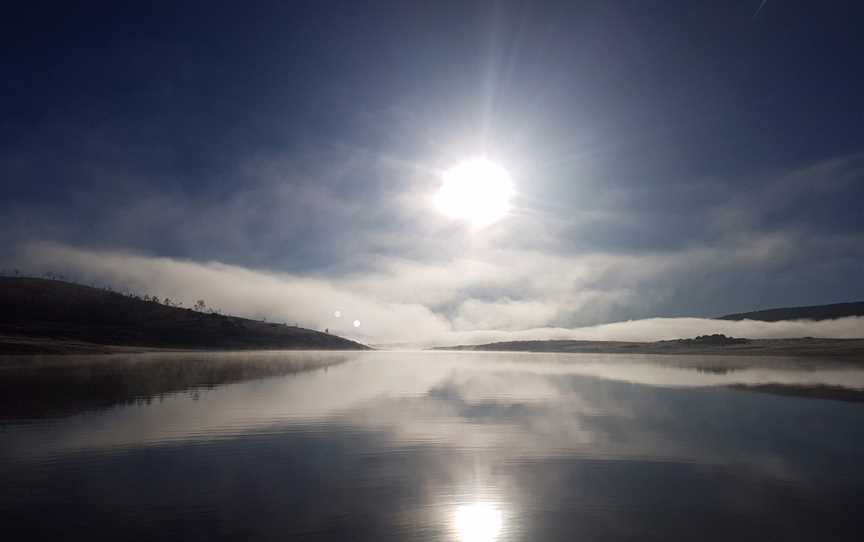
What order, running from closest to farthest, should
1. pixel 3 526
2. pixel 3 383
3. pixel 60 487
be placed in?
pixel 3 526 → pixel 60 487 → pixel 3 383

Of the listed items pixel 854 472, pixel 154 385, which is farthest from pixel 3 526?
pixel 154 385

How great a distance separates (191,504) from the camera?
14.3 metres

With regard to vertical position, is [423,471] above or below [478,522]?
above

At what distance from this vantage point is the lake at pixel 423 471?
12.8 meters

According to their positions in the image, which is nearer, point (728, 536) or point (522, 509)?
point (728, 536)

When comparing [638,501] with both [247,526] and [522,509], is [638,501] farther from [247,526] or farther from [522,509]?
[247,526]

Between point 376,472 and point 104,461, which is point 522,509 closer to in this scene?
point 376,472

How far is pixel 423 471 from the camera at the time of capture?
1816 cm

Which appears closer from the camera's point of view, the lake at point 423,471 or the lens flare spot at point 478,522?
the lens flare spot at point 478,522

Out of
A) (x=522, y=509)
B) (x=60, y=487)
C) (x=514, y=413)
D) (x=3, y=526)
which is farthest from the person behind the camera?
(x=514, y=413)

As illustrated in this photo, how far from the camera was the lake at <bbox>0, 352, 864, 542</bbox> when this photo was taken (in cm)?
1282

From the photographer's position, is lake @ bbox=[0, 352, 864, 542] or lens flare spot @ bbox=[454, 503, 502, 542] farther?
lake @ bbox=[0, 352, 864, 542]

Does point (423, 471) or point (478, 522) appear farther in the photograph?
point (423, 471)

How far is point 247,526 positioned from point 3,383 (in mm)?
50320
